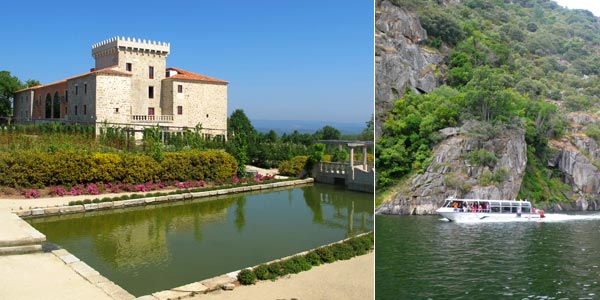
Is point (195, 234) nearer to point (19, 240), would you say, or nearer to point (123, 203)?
point (19, 240)

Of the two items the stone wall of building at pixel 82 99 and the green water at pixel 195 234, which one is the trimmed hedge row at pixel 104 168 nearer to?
the green water at pixel 195 234

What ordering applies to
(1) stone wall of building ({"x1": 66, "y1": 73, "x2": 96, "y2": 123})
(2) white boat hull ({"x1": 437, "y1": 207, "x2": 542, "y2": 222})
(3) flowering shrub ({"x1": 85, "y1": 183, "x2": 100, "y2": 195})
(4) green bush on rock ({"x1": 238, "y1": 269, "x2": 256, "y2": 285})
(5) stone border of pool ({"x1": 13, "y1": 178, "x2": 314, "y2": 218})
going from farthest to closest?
(1) stone wall of building ({"x1": 66, "y1": 73, "x2": 96, "y2": 123}), (2) white boat hull ({"x1": 437, "y1": 207, "x2": 542, "y2": 222}), (3) flowering shrub ({"x1": 85, "y1": 183, "x2": 100, "y2": 195}), (5) stone border of pool ({"x1": 13, "y1": 178, "x2": 314, "y2": 218}), (4) green bush on rock ({"x1": 238, "y1": 269, "x2": 256, "y2": 285})

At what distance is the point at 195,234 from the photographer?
19.7 feet

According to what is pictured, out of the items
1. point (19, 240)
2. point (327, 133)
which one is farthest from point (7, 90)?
point (19, 240)

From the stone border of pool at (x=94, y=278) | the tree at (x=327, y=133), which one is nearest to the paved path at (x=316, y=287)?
the stone border of pool at (x=94, y=278)

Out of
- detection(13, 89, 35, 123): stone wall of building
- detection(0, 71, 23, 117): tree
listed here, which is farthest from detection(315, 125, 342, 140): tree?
detection(0, 71, 23, 117): tree

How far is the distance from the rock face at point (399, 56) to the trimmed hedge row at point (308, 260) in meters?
4.95

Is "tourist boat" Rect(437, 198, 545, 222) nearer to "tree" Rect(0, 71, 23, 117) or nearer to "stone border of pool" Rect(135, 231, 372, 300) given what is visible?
"stone border of pool" Rect(135, 231, 372, 300)

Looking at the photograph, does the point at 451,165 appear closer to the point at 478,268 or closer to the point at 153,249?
the point at 478,268

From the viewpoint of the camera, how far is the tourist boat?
11.1 metres

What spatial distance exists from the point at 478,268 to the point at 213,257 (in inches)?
172

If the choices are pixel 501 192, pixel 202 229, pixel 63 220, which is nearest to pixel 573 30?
pixel 501 192

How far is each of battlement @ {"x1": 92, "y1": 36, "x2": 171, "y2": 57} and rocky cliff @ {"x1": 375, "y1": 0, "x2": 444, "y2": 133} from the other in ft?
29.8

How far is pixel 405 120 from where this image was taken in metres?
9.61
